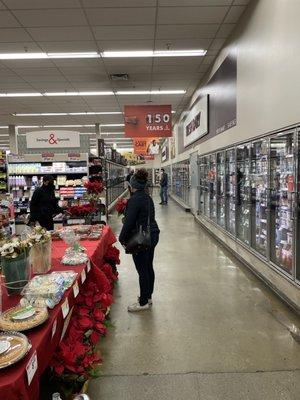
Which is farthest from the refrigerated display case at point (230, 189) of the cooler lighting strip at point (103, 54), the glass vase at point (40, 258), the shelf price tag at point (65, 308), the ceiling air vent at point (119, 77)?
the shelf price tag at point (65, 308)

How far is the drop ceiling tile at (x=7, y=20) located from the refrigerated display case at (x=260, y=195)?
170 inches

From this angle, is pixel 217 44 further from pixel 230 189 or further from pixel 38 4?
pixel 38 4

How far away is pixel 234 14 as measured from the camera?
223 inches

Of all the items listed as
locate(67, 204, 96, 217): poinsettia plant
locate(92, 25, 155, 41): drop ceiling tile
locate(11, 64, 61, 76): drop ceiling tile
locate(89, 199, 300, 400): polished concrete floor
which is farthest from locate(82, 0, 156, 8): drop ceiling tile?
locate(89, 199, 300, 400): polished concrete floor

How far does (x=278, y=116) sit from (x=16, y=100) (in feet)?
30.6

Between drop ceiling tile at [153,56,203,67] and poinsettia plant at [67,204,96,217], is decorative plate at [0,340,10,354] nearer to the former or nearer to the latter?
poinsettia plant at [67,204,96,217]

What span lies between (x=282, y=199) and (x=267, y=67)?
176 cm

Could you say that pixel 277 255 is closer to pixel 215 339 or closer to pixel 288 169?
pixel 288 169

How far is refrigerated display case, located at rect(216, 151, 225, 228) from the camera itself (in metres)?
7.62

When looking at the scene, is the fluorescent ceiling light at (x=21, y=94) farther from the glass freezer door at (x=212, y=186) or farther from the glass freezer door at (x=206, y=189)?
the glass freezer door at (x=212, y=186)

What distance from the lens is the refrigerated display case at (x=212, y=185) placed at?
8.47 metres

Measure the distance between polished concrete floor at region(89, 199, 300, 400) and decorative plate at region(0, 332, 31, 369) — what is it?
1.08 meters

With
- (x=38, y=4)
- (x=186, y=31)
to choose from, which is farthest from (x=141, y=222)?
(x=186, y=31)

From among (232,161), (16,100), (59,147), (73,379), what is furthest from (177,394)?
(16,100)
